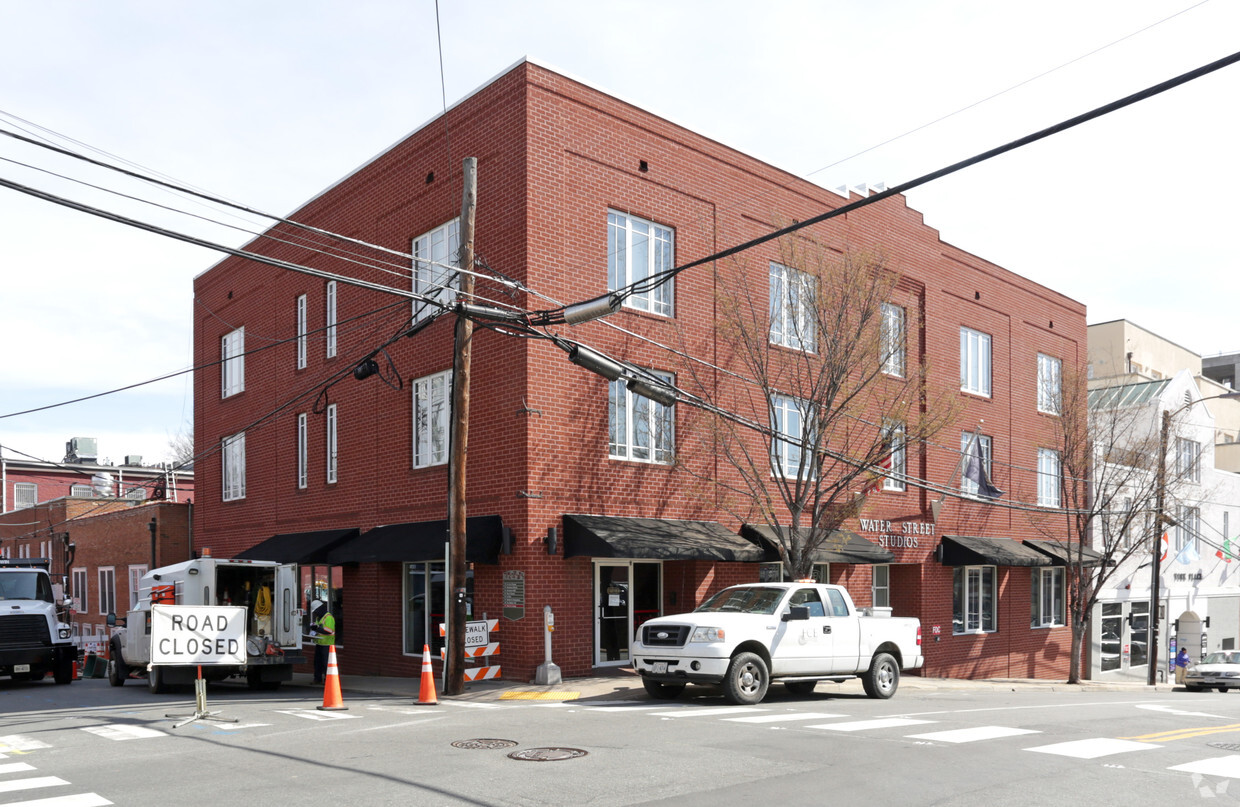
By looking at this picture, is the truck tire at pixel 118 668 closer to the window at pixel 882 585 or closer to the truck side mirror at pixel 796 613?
the truck side mirror at pixel 796 613

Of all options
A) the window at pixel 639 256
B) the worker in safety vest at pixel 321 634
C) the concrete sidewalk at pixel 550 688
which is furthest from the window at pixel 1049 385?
the worker in safety vest at pixel 321 634

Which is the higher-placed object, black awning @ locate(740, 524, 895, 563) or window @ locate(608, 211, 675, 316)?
window @ locate(608, 211, 675, 316)

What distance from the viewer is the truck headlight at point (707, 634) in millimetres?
15188

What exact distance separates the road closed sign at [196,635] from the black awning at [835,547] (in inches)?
432

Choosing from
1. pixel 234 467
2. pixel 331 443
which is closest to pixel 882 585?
pixel 331 443

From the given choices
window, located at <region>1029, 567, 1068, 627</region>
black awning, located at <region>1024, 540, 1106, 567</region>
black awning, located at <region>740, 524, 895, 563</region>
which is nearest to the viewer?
black awning, located at <region>740, 524, 895, 563</region>

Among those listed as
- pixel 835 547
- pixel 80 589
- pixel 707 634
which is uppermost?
pixel 835 547

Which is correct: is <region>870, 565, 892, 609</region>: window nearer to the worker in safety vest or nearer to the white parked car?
the white parked car

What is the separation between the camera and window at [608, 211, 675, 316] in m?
21.4

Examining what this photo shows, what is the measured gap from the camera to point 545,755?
10352mm

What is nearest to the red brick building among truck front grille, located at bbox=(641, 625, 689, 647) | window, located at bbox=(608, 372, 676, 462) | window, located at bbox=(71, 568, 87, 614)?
window, located at bbox=(608, 372, 676, 462)

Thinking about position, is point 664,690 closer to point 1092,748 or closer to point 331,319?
point 1092,748

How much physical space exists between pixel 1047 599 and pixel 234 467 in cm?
2496

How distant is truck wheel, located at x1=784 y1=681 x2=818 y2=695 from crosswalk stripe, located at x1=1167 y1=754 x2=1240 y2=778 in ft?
25.8
